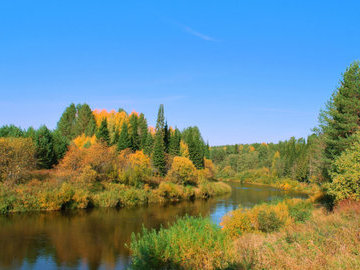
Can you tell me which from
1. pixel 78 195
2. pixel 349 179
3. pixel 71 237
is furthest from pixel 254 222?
pixel 78 195

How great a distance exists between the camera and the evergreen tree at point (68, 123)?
90250mm

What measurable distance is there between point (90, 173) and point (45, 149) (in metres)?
16.5

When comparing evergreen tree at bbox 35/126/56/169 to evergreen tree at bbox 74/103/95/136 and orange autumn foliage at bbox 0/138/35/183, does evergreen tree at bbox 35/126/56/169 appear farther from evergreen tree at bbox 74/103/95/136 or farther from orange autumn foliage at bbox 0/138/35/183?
evergreen tree at bbox 74/103/95/136

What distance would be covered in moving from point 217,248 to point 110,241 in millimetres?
14742

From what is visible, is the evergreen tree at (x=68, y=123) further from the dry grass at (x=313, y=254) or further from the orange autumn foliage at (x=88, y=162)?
the dry grass at (x=313, y=254)

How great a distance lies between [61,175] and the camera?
4181cm

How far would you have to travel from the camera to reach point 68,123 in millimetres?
92625

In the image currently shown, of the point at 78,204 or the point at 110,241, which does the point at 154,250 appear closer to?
the point at 110,241

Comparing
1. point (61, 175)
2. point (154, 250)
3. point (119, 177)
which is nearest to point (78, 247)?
point (154, 250)

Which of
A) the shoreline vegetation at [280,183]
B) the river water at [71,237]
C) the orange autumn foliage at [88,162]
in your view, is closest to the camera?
the river water at [71,237]

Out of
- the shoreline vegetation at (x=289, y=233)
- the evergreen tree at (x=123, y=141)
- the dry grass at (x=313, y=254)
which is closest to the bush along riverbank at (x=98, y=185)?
the evergreen tree at (x=123, y=141)

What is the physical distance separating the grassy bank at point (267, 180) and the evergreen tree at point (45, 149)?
62.3m

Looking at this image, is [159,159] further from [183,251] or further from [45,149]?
[183,251]

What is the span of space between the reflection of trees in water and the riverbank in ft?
6.90
